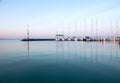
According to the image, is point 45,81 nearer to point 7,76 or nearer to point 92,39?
point 7,76

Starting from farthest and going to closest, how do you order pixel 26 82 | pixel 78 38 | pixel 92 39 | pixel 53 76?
pixel 78 38
pixel 92 39
pixel 53 76
pixel 26 82

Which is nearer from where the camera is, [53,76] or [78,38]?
[53,76]

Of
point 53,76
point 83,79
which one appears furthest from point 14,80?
point 83,79

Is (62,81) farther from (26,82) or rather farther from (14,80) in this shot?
(14,80)

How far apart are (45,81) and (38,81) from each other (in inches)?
15.2

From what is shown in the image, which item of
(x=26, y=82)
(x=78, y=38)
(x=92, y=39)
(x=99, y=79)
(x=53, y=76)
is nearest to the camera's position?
(x=26, y=82)

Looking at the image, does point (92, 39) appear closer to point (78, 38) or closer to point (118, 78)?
point (78, 38)

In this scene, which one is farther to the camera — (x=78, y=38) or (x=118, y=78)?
(x=78, y=38)

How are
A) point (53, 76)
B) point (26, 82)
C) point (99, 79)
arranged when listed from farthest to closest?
point (53, 76) < point (99, 79) < point (26, 82)

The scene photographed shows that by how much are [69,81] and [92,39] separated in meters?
85.8

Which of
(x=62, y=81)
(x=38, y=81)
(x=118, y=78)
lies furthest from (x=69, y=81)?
(x=118, y=78)

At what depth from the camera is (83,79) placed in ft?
30.1

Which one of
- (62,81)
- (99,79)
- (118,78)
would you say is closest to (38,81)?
(62,81)

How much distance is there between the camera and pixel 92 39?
9225cm
